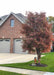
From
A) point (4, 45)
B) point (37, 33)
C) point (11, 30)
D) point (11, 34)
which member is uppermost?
point (11, 30)

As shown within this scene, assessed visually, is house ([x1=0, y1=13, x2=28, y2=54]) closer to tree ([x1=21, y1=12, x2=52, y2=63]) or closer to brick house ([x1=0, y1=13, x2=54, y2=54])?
brick house ([x1=0, y1=13, x2=54, y2=54])

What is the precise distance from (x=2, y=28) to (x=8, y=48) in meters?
4.55

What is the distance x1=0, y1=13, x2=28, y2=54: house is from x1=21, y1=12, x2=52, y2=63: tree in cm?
1197

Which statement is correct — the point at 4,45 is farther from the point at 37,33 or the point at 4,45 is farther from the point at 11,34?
the point at 37,33

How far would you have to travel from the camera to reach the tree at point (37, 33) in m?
10.0

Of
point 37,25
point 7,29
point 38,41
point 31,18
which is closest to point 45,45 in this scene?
point 38,41

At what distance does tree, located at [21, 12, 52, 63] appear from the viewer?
10008 millimetres

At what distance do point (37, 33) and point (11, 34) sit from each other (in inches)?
555

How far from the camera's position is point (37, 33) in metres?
10.0

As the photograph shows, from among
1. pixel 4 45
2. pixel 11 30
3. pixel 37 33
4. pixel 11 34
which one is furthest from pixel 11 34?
pixel 37 33

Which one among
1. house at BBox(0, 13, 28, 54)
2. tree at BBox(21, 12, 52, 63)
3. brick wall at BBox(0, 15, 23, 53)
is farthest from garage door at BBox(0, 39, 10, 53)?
tree at BBox(21, 12, 52, 63)

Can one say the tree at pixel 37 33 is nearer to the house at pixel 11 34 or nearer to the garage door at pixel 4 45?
the house at pixel 11 34

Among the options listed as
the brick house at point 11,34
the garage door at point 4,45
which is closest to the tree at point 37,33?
the brick house at point 11,34

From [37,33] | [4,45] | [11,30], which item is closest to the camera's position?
[37,33]
